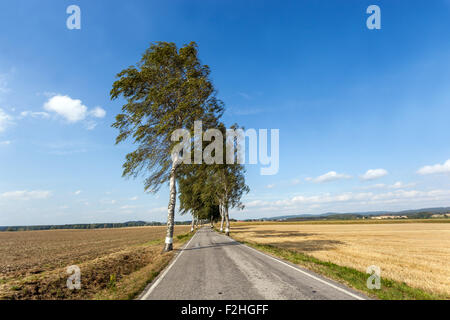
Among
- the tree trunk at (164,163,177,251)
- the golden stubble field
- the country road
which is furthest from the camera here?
the tree trunk at (164,163,177,251)

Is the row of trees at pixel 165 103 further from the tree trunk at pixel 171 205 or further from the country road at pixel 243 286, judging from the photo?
the country road at pixel 243 286

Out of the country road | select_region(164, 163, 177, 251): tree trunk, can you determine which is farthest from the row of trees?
the country road

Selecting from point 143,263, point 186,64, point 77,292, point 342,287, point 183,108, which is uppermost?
point 186,64

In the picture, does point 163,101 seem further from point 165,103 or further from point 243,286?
point 243,286

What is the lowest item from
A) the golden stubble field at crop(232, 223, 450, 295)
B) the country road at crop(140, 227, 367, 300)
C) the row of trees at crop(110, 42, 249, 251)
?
the golden stubble field at crop(232, 223, 450, 295)

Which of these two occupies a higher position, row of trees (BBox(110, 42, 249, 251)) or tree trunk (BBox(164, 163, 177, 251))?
row of trees (BBox(110, 42, 249, 251))

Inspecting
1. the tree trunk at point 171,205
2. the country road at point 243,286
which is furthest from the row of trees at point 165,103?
the country road at point 243,286

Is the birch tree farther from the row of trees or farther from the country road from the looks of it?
the country road

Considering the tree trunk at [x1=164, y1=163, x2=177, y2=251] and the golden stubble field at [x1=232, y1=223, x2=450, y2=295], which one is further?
the tree trunk at [x1=164, y1=163, x2=177, y2=251]

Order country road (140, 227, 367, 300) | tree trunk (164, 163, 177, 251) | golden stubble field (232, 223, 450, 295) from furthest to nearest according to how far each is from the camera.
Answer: tree trunk (164, 163, 177, 251) → golden stubble field (232, 223, 450, 295) → country road (140, 227, 367, 300)
